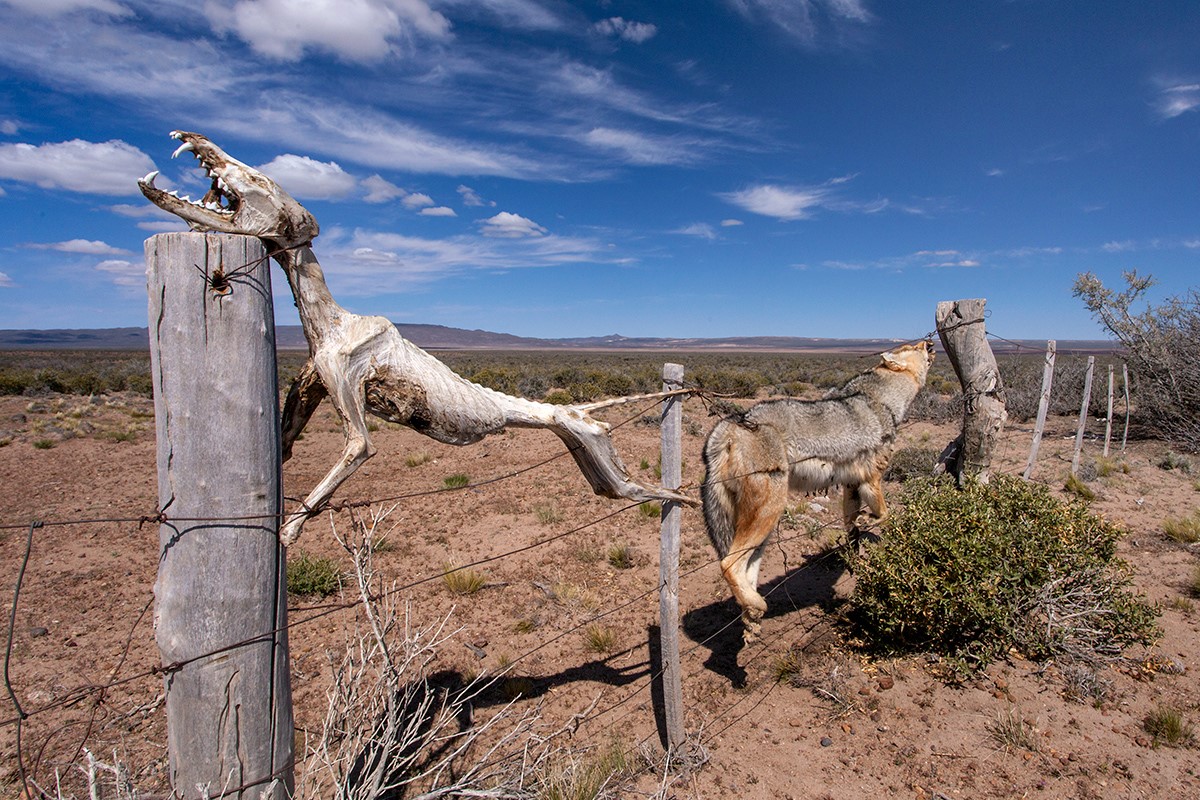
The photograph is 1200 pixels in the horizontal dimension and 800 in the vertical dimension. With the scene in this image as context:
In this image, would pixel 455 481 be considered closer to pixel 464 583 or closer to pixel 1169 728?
pixel 464 583

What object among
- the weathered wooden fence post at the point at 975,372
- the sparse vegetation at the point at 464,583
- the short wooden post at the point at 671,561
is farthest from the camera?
the sparse vegetation at the point at 464,583

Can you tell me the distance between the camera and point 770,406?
15.0ft

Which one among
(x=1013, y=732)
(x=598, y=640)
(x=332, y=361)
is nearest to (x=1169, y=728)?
(x=1013, y=732)

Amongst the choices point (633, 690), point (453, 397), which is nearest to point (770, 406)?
point (633, 690)

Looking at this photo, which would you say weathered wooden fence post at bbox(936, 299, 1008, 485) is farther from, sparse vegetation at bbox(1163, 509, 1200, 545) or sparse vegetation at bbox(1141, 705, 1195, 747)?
sparse vegetation at bbox(1163, 509, 1200, 545)

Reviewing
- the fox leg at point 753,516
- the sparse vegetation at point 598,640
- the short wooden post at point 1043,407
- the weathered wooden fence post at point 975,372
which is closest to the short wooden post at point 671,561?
the fox leg at point 753,516

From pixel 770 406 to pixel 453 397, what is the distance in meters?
2.76

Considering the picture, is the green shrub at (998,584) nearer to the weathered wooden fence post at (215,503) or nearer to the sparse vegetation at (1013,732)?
the sparse vegetation at (1013,732)

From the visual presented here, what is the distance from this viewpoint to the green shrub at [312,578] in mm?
6434

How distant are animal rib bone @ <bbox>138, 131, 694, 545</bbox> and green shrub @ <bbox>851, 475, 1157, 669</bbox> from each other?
316cm

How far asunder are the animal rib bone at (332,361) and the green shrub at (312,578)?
15.1 feet

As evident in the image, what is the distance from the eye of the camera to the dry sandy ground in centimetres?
→ 360

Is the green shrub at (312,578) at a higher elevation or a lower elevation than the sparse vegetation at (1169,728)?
lower

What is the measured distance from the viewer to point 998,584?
4.32 meters
